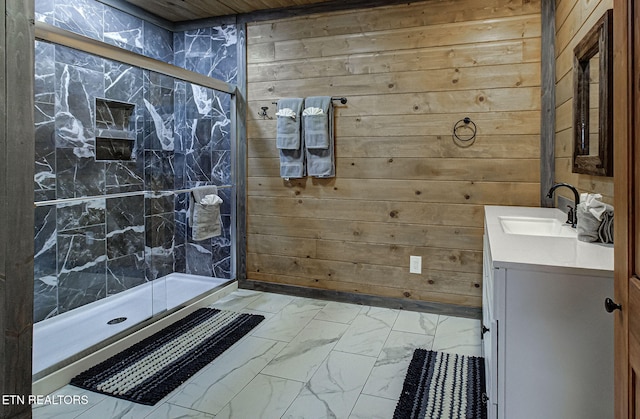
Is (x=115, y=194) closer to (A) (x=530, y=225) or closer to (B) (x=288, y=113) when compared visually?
(B) (x=288, y=113)

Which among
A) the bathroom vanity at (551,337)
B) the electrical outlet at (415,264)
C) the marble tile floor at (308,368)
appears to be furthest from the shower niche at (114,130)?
the bathroom vanity at (551,337)

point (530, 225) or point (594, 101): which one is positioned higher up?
point (594, 101)

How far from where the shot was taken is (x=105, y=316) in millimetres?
2914

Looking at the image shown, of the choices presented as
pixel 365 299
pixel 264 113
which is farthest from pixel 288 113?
pixel 365 299

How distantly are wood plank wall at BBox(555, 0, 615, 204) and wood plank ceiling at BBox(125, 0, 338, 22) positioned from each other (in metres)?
1.72

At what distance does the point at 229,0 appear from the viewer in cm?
325

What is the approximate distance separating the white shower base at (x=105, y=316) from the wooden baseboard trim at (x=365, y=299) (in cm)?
34

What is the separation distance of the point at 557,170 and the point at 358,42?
5.64 feet

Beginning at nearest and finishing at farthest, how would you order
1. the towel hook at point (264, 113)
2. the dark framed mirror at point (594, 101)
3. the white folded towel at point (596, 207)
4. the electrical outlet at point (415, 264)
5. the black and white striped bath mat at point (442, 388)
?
the white folded towel at point (596, 207) → the dark framed mirror at point (594, 101) → the black and white striped bath mat at point (442, 388) → the electrical outlet at point (415, 264) → the towel hook at point (264, 113)

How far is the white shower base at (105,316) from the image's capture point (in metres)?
2.33

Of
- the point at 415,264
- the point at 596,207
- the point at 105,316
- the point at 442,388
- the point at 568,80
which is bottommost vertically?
the point at 442,388

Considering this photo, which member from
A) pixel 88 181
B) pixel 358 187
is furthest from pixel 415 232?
pixel 88 181

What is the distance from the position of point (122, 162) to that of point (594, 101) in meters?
3.26

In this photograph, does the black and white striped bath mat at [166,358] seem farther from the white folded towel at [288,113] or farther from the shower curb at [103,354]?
the white folded towel at [288,113]
